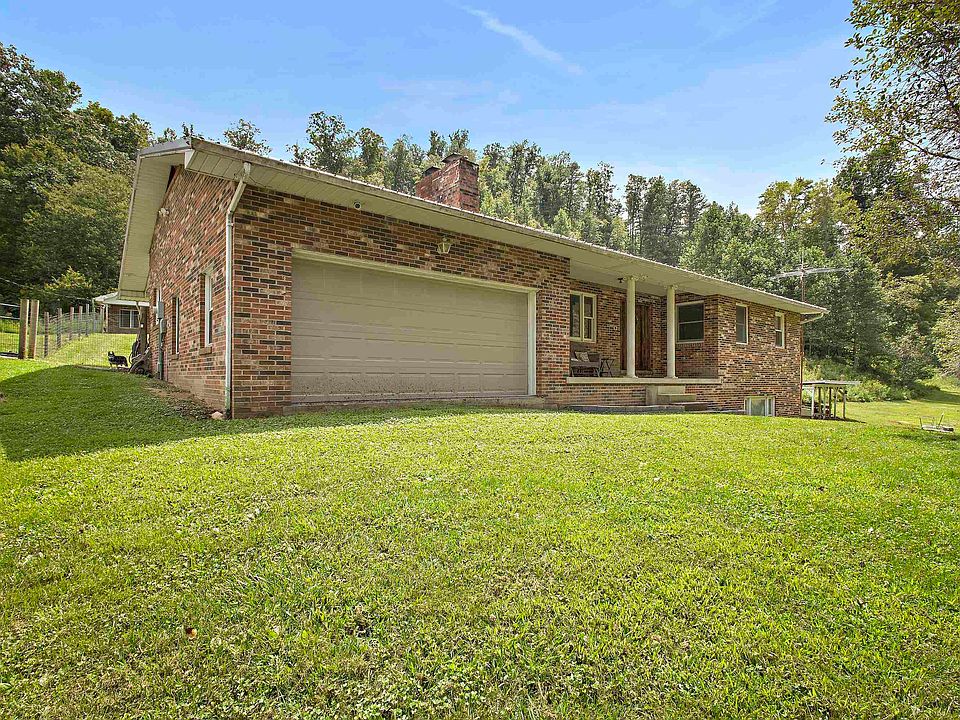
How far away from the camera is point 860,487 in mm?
4426

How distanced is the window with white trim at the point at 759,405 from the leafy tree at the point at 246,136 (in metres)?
41.7

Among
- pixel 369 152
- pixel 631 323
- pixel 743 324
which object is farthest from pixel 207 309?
pixel 369 152

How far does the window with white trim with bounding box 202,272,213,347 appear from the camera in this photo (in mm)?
7531

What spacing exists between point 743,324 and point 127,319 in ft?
101

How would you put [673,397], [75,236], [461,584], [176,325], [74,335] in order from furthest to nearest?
[75,236] → [74,335] → [673,397] → [176,325] → [461,584]

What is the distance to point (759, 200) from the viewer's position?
42938 millimetres

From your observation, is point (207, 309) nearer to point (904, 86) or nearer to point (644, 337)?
point (644, 337)

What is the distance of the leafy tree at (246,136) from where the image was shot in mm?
42656

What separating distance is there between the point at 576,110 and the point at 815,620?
1366 centimetres

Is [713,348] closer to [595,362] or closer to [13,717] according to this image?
[595,362]

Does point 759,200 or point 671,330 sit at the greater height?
point 759,200

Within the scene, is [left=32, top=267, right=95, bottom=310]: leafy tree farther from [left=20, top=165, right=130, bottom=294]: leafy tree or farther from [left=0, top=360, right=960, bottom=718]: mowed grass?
[left=0, top=360, right=960, bottom=718]: mowed grass

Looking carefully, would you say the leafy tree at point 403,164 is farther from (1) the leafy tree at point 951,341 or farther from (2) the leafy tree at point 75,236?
(1) the leafy tree at point 951,341

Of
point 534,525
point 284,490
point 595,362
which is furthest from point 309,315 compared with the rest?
point 595,362
